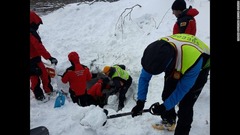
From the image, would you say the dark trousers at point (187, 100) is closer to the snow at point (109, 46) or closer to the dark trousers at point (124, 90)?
the snow at point (109, 46)

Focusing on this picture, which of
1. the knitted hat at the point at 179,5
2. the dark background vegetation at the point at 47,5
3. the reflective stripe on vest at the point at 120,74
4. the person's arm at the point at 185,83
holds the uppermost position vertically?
the dark background vegetation at the point at 47,5

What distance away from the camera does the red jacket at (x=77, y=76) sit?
5168 mm

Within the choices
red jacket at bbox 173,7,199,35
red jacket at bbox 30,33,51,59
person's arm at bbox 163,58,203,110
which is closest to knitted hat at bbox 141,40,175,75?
person's arm at bbox 163,58,203,110

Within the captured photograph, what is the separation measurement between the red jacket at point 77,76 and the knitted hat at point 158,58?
2685 millimetres

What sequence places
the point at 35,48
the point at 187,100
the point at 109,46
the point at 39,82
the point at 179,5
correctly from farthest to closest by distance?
the point at 109,46, the point at 39,82, the point at 35,48, the point at 179,5, the point at 187,100

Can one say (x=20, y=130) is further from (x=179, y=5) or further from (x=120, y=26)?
(x=120, y=26)

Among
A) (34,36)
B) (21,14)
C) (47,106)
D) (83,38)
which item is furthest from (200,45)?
(83,38)

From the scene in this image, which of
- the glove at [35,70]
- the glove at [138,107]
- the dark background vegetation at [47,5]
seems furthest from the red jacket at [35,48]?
the dark background vegetation at [47,5]

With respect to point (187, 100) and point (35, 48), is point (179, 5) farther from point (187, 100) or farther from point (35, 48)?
point (35, 48)

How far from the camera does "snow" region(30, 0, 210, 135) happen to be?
3.70 metres

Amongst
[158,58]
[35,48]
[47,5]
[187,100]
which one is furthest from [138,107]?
[47,5]

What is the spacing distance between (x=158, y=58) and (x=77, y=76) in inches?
116

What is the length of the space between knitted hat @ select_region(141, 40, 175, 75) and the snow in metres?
1.23

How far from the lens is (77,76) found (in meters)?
5.23
